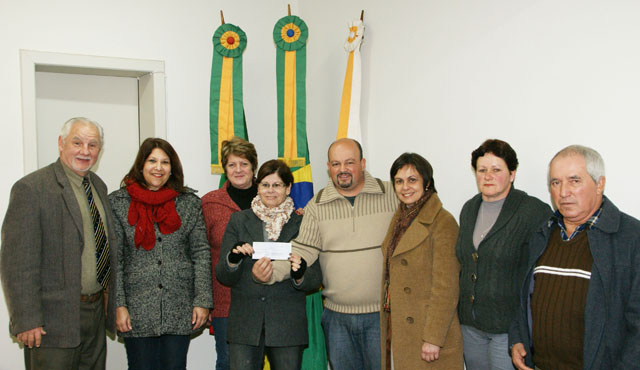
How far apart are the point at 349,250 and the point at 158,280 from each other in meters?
0.98

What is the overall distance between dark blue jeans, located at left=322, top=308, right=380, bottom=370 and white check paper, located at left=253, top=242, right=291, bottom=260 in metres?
0.46

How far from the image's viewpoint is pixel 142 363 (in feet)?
8.71

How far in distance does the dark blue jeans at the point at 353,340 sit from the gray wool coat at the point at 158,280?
2.21 feet

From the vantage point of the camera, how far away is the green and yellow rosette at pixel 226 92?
372cm

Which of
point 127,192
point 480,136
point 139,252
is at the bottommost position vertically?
point 139,252

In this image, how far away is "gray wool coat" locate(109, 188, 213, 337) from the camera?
261 centimetres

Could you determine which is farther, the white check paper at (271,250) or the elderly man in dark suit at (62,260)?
the white check paper at (271,250)

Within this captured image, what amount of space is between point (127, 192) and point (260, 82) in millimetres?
1979

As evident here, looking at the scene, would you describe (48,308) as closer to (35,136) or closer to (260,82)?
(35,136)

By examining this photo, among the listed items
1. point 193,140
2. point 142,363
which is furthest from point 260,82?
point 142,363

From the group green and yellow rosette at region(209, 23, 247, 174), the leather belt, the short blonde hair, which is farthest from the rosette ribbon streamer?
the leather belt

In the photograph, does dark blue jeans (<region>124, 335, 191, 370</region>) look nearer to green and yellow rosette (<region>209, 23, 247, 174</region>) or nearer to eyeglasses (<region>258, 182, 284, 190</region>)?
eyeglasses (<region>258, 182, 284, 190</region>)

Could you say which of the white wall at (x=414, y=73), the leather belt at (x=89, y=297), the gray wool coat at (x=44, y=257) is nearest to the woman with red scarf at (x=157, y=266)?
the leather belt at (x=89, y=297)

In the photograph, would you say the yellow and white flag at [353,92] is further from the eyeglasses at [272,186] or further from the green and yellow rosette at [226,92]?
the eyeglasses at [272,186]
